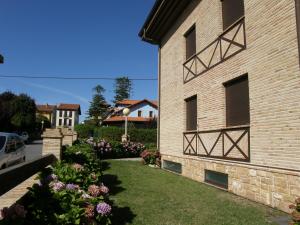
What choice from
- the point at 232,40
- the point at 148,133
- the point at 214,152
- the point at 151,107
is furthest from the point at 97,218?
the point at 151,107

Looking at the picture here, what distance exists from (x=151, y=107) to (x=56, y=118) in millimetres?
62640

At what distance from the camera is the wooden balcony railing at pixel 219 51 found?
296 inches

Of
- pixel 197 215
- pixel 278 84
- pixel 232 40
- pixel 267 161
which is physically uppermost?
pixel 232 40

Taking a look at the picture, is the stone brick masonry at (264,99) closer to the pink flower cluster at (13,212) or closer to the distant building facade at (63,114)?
the pink flower cluster at (13,212)

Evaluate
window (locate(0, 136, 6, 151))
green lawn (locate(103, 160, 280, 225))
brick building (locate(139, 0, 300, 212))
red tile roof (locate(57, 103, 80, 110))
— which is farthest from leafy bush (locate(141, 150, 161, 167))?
red tile roof (locate(57, 103, 80, 110))

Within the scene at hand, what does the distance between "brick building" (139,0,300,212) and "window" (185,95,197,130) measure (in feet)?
0.12

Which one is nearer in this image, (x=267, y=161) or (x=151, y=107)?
(x=267, y=161)

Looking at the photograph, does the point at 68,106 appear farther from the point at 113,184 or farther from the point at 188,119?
the point at 113,184

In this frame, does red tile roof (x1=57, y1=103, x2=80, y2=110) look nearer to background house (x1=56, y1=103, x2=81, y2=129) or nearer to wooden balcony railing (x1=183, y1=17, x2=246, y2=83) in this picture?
background house (x1=56, y1=103, x2=81, y2=129)

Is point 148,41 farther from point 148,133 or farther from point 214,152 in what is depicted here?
point 148,133

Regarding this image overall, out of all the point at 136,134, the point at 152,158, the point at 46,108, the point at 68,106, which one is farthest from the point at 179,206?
the point at 68,106

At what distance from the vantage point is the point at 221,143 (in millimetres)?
8164

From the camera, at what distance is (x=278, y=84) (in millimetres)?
6020

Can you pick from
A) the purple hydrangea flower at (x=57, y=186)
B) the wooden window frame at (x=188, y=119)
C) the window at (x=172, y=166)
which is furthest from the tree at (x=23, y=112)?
the purple hydrangea flower at (x=57, y=186)
